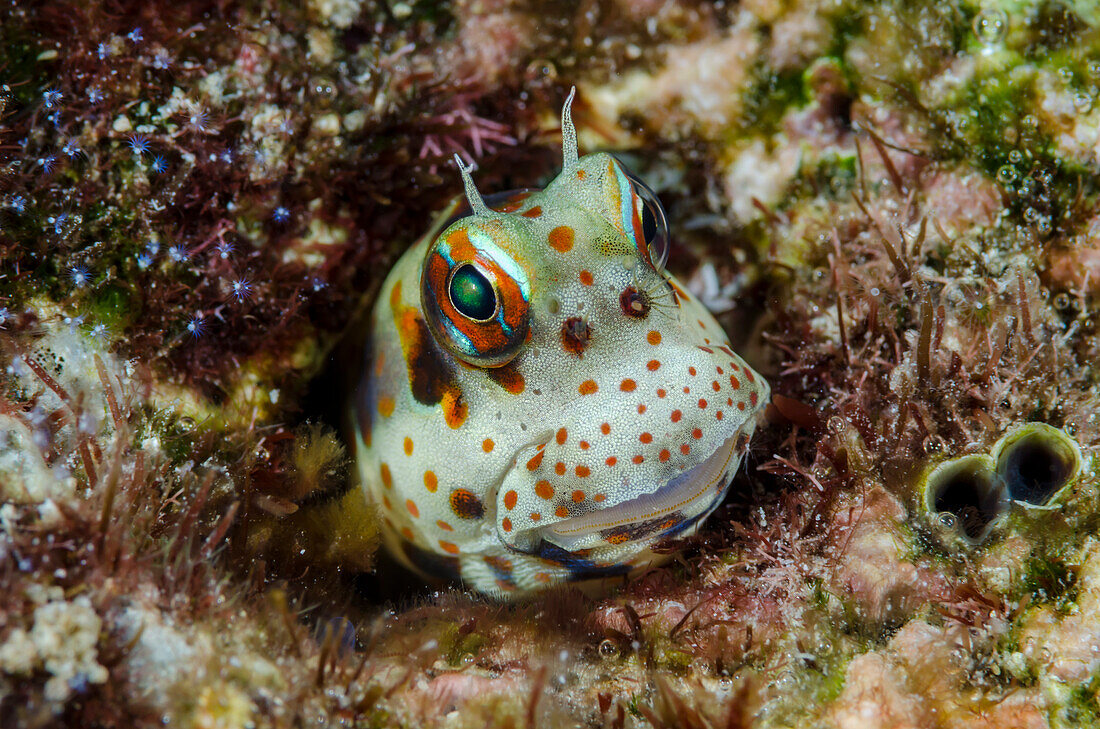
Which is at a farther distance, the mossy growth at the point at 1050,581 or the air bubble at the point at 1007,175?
the air bubble at the point at 1007,175

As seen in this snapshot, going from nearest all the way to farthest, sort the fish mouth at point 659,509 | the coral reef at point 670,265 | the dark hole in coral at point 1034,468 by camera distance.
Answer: the coral reef at point 670,265
the dark hole in coral at point 1034,468
the fish mouth at point 659,509

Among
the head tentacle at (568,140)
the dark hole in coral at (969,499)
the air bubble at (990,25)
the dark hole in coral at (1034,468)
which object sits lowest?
the dark hole in coral at (969,499)

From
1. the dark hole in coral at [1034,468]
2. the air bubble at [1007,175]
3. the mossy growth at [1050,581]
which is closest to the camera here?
the mossy growth at [1050,581]

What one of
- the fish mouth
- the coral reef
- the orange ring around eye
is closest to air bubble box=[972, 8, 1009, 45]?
the coral reef

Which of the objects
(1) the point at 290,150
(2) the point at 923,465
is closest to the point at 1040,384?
(2) the point at 923,465

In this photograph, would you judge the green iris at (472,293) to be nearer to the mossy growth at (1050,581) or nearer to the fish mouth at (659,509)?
the fish mouth at (659,509)

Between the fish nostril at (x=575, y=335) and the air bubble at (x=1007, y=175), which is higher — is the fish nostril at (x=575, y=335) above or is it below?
below

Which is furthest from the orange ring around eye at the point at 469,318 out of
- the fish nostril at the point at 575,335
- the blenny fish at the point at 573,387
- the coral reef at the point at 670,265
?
the coral reef at the point at 670,265
